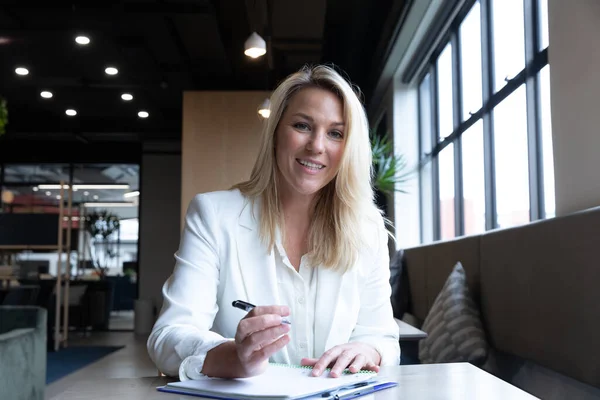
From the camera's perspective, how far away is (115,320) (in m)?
12.0

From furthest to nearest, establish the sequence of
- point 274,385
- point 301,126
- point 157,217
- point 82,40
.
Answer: point 157,217 → point 82,40 → point 301,126 → point 274,385

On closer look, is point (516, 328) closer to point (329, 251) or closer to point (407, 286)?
point (329, 251)

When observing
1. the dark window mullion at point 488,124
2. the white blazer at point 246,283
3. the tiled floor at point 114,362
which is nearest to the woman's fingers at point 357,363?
the white blazer at point 246,283

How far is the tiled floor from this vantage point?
20.9 ft

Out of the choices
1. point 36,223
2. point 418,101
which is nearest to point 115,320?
point 36,223

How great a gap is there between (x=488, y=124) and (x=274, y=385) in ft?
12.5

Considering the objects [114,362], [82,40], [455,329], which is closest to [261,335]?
[455,329]

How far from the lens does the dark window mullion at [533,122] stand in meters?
3.56

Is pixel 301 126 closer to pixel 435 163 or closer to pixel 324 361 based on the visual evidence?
pixel 324 361

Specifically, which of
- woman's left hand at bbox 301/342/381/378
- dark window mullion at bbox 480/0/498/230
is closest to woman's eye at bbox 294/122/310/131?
woman's left hand at bbox 301/342/381/378

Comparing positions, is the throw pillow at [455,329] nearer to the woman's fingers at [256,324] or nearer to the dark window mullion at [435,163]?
the woman's fingers at [256,324]

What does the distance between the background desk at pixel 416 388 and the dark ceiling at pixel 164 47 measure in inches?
185

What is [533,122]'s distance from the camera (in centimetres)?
362

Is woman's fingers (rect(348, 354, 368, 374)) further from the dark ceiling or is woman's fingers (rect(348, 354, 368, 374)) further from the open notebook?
the dark ceiling
